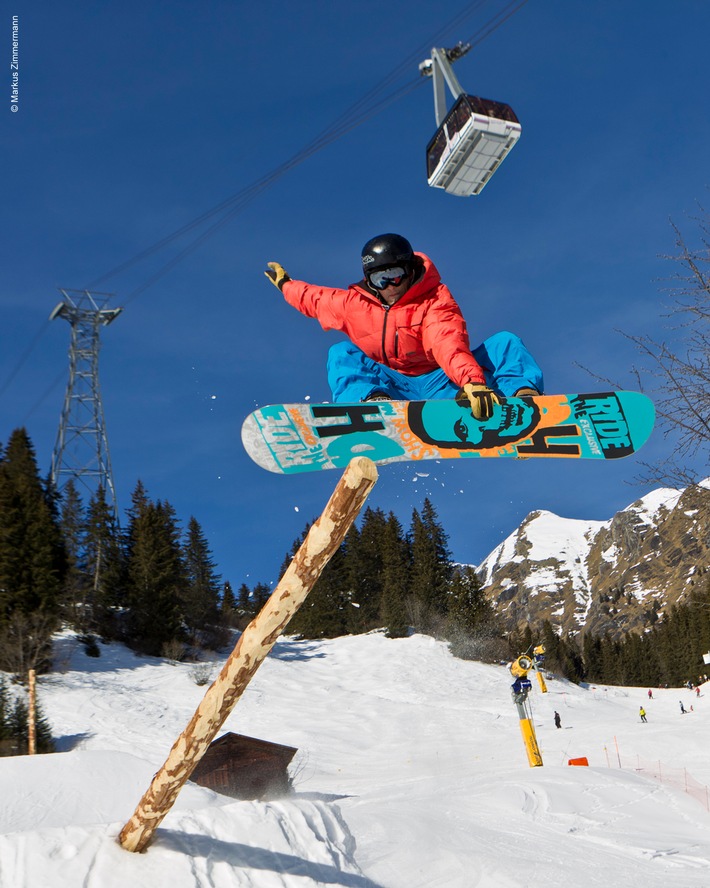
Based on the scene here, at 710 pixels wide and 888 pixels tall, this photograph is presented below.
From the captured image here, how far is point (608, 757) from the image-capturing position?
2930 centimetres

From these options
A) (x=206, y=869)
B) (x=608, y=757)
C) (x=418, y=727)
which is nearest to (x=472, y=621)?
(x=418, y=727)

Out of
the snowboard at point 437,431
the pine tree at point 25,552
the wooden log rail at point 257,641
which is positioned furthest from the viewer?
the pine tree at point 25,552

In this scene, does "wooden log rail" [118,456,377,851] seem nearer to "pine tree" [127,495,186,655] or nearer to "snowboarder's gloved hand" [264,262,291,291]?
"snowboarder's gloved hand" [264,262,291,291]

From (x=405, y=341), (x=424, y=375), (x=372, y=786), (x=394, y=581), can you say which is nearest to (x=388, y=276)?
(x=405, y=341)

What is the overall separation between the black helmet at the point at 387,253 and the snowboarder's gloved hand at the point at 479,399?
85 cm

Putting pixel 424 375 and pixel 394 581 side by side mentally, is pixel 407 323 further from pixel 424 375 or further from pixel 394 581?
pixel 394 581

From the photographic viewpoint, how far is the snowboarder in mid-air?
475cm

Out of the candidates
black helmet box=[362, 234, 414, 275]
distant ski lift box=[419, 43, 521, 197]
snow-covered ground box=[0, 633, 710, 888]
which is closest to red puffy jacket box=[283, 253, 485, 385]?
black helmet box=[362, 234, 414, 275]

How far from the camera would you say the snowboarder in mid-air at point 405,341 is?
475cm

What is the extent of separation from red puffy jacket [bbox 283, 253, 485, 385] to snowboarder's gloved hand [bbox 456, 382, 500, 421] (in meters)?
0.05

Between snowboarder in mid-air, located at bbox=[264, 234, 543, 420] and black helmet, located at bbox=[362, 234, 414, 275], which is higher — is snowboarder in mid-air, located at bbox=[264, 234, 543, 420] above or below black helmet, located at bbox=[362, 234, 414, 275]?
below

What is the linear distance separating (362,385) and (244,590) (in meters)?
87.4

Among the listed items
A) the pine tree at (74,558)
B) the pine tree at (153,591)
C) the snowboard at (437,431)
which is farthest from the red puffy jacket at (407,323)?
the pine tree at (153,591)

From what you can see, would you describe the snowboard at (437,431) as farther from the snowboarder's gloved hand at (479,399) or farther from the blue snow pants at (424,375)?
the blue snow pants at (424,375)
